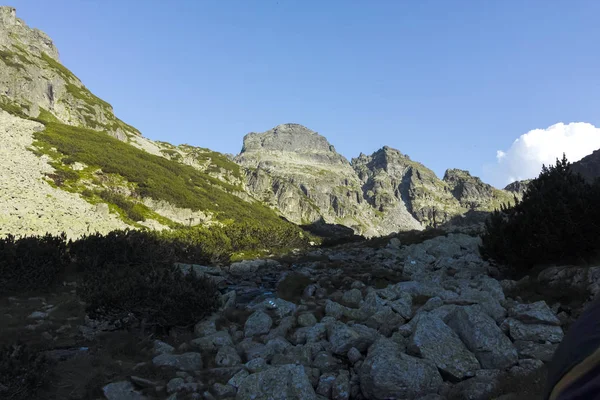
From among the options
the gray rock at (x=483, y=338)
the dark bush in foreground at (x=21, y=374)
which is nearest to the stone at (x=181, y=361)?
the dark bush in foreground at (x=21, y=374)

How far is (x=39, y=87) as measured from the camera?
93.8 m

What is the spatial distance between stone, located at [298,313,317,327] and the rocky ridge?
0.11 ft

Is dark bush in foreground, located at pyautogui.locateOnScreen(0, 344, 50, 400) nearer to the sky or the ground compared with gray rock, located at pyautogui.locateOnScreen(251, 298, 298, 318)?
nearer to the ground

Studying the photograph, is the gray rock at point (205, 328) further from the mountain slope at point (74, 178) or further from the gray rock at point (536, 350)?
the mountain slope at point (74, 178)

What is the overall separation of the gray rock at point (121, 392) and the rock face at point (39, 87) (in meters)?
99.4

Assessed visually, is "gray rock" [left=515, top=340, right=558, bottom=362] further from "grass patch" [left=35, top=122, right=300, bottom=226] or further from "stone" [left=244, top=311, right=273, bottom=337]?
"grass patch" [left=35, top=122, right=300, bottom=226]

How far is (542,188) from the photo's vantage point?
1566 cm

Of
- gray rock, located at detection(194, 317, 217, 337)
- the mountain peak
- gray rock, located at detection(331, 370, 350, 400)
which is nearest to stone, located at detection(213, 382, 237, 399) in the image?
gray rock, located at detection(331, 370, 350, 400)

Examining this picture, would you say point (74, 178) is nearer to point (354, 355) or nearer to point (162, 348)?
point (162, 348)

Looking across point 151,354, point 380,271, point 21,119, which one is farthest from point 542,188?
point 21,119

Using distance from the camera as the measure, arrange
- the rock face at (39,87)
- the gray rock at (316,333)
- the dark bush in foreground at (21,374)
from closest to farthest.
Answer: the dark bush in foreground at (21,374), the gray rock at (316,333), the rock face at (39,87)

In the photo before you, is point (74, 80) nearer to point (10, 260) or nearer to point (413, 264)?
point (10, 260)

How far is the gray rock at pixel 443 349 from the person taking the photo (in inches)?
262

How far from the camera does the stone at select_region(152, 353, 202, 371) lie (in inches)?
328
